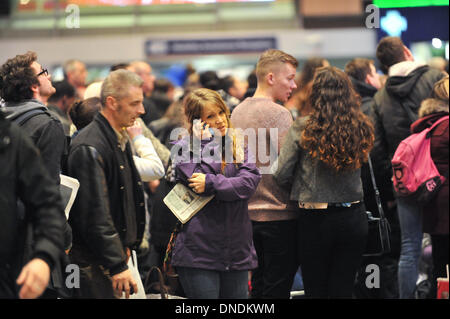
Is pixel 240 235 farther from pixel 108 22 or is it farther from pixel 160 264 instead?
pixel 108 22

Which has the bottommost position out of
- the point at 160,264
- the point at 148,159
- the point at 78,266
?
the point at 160,264

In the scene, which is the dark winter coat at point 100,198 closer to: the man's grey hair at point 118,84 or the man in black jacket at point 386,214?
the man's grey hair at point 118,84

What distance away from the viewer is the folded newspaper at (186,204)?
4.55 meters

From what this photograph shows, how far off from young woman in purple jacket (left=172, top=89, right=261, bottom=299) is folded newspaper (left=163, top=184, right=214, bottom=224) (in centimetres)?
4

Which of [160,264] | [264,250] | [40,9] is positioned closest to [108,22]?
[40,9]

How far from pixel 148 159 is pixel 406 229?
7.22ft

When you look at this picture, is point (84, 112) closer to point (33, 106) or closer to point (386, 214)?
point (33, 106)

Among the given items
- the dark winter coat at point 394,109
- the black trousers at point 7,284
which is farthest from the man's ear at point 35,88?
the dark winter coat at point 394,109

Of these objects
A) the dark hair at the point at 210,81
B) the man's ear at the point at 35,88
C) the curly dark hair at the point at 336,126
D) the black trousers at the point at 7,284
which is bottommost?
the black trousers at the point at 7,284

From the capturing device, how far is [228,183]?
4.53 m

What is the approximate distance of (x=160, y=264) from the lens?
6594 mm

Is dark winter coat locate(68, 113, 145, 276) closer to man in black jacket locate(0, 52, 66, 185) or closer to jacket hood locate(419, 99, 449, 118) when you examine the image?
man in black jacket locate(0, 52, 66, 185)

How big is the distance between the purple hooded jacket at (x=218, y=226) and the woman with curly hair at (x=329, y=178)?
0.57 m

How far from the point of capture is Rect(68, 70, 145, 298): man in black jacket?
14.3 ft
